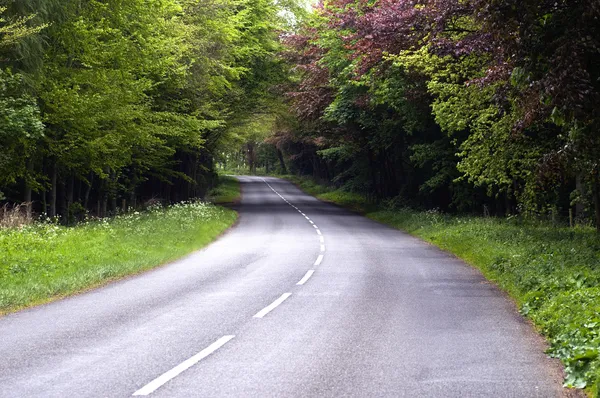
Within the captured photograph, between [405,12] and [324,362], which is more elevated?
[405,12]

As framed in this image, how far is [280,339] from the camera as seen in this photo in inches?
335

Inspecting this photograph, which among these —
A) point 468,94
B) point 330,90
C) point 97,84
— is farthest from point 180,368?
point 330,90

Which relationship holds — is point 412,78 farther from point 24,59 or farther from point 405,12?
point 24,59

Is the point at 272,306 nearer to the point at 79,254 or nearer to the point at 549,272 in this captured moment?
the point at 549,272

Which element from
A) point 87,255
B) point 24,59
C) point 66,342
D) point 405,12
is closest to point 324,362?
point 66,342

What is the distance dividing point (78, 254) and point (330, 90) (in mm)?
24179

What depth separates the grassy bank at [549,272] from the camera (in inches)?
291

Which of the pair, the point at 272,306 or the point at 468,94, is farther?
the point at 468,94

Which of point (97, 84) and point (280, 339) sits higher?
point (97, 84)

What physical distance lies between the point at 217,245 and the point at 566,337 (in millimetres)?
15937

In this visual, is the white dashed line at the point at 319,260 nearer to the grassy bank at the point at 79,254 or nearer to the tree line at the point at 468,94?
the grassy bank at the point at 79,254

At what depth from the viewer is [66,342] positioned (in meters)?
8.26

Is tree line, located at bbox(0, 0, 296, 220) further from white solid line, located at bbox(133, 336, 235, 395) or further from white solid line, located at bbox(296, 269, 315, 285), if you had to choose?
white solid line, located at bbox(133, 336, 235, 395)

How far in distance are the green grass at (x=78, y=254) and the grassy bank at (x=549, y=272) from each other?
316 inches
